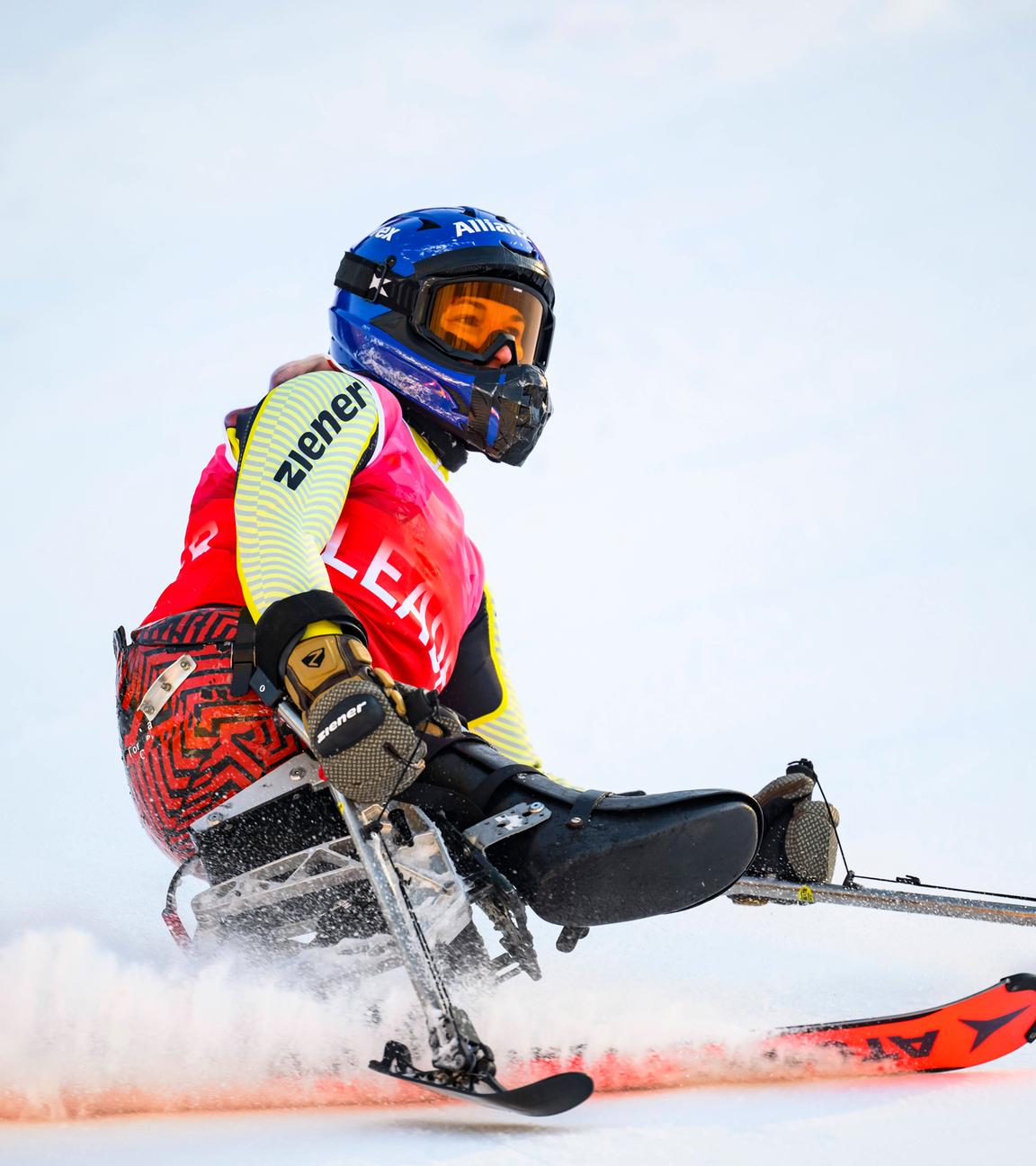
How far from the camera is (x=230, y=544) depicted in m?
3.33

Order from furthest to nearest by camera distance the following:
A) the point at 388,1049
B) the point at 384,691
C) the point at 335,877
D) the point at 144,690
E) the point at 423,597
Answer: the point at 423,597
the point at 144,690
the point at 335,877
the point at 384,691
the point at 388,1049

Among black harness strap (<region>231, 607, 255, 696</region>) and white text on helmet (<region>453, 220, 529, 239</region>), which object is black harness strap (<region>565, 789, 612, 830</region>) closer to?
black harness strap (<region>231, 607, 255, 696</region>)

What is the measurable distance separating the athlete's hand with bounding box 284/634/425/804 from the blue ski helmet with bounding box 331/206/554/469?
1.23m

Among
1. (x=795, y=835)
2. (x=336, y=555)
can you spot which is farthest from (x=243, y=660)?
(x=795, y=835)

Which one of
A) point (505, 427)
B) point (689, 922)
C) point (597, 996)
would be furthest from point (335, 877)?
point (689, 922)

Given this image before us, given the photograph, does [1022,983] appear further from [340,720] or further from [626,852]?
[340,720]

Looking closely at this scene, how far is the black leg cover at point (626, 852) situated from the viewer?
2.79 m

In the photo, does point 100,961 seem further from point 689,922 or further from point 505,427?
point 689,922

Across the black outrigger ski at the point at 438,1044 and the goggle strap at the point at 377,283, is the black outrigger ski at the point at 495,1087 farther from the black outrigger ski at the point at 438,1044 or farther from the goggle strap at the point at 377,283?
the goggle strap at the point at 377,283

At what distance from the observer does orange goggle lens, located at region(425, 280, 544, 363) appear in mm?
3740

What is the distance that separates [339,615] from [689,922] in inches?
95.1

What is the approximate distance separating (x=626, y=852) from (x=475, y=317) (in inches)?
66.2

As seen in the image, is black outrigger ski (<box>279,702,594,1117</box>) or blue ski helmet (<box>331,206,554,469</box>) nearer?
black outrigger ski (<box>279,702,594,1117</box>)

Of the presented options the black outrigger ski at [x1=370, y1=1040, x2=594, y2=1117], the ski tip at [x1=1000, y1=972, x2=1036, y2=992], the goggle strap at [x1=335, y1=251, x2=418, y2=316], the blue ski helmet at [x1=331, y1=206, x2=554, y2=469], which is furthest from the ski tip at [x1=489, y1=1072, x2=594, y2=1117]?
the goggle strap at [x1=335, y1=251, x2=418, y2=316]
